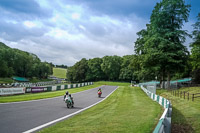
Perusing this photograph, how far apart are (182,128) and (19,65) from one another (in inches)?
4295

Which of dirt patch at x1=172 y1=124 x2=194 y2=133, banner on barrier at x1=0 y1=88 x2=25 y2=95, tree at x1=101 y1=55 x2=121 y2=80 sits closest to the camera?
dirt patch at x1=172 y1=124 x2=194 y2=133

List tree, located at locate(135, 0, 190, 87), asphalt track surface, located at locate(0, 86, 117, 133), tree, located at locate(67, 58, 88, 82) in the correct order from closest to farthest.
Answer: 1. asphalt track surface, located at locate(0, 86, 117, 133)
2. tree, located at locate(135, 0, 190, 87)
3. tree, located at locate(67, 58, 88, 82)

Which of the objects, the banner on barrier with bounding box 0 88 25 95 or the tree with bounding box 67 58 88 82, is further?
the tree with bounding box 67 58 88 82

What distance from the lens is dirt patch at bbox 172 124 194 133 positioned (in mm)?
8595

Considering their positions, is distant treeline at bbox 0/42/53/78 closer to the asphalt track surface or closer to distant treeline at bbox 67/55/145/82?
distant treeline at bbox 67/55/145/82

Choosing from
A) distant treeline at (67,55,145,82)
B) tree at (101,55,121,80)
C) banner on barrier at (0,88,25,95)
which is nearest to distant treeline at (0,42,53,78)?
distant treeline at (67,55,145,82)

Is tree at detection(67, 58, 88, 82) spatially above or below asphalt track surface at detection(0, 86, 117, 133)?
above

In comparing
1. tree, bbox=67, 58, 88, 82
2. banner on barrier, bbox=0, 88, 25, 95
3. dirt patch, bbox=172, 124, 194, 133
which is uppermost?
tree, bbox=67, 58, 88, 82

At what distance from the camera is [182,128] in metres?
9.03

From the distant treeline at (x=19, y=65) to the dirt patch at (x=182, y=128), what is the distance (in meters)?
81.8

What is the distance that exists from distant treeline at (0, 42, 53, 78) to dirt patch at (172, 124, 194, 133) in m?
81.8

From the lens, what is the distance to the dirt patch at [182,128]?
8.60 meters

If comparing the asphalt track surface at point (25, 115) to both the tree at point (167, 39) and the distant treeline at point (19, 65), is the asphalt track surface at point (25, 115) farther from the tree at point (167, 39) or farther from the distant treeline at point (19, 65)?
the distant treeline at point (19, 65)

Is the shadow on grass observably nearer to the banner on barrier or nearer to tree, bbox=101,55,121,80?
the banner on barrier
